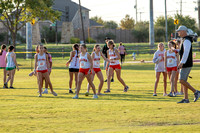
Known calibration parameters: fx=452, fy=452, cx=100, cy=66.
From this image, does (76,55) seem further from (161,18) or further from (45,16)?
(161,18)

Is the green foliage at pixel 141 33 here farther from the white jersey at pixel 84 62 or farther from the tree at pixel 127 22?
the white jersey at pixel 84 62

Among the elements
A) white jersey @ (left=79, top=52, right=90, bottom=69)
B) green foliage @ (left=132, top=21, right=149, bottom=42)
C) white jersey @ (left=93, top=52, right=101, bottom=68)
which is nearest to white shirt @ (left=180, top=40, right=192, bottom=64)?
white jersey @ (left=79, top=52, right=90, bottom=69)

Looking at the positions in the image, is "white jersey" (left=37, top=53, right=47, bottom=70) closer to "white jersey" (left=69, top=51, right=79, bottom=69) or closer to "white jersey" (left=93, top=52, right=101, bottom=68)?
"white jersey" (left=69, top=51, right=79, bottom=69)

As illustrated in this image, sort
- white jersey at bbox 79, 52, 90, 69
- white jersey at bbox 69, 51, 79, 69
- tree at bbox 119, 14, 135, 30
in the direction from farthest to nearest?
tree at bbox 119, 14, 135, 30 → white jersey at bbox 69, 51, 79, 69 → white jersey at bbox 79, 52, 90, 69

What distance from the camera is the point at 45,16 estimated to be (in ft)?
144

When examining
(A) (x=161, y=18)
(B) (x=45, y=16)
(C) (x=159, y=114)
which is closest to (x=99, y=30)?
(A) (x=161, y=18)

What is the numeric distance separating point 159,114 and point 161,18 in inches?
4356

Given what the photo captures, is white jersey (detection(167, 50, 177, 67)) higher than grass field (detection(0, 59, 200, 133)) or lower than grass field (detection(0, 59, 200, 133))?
higher

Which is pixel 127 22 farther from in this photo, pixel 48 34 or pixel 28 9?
pixel 28 9

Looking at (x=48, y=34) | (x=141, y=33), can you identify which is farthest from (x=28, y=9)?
(x=141, y=33)

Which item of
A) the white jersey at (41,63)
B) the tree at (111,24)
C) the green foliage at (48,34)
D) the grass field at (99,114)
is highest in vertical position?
the tree at (111,24)

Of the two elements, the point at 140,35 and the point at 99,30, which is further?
the point at 140,35

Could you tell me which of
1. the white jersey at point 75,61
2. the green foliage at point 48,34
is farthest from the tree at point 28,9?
the green foliage at point 48,34

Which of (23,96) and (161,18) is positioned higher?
(161,18)
